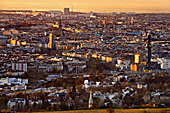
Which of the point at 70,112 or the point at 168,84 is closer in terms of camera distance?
the point at 70,112

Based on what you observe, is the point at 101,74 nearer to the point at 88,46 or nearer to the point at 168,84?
the point at 168,84

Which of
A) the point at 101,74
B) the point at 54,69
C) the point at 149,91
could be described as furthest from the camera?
the point at 54,69

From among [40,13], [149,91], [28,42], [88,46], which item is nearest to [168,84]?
[149,91]

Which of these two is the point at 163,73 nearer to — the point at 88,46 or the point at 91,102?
the point at 91,102

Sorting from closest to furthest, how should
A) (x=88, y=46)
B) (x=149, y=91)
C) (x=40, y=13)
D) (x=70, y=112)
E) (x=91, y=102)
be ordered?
1. (x=70, y=112)
2. (x=91, y=102)
3. (x=149, y=91)
4. (x=88, y=46)
5. (x=40, y=13)

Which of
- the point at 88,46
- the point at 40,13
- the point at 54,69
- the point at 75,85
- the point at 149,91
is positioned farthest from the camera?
the point at 40,13

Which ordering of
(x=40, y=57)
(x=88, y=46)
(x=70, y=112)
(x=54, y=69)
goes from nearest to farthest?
(x=70, y=112) → (x=54, y=69) → (x=40, y=57) → (x=88, y=46)

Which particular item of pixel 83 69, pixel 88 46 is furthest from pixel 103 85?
pixel 88 46

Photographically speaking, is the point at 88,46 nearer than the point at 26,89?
No
